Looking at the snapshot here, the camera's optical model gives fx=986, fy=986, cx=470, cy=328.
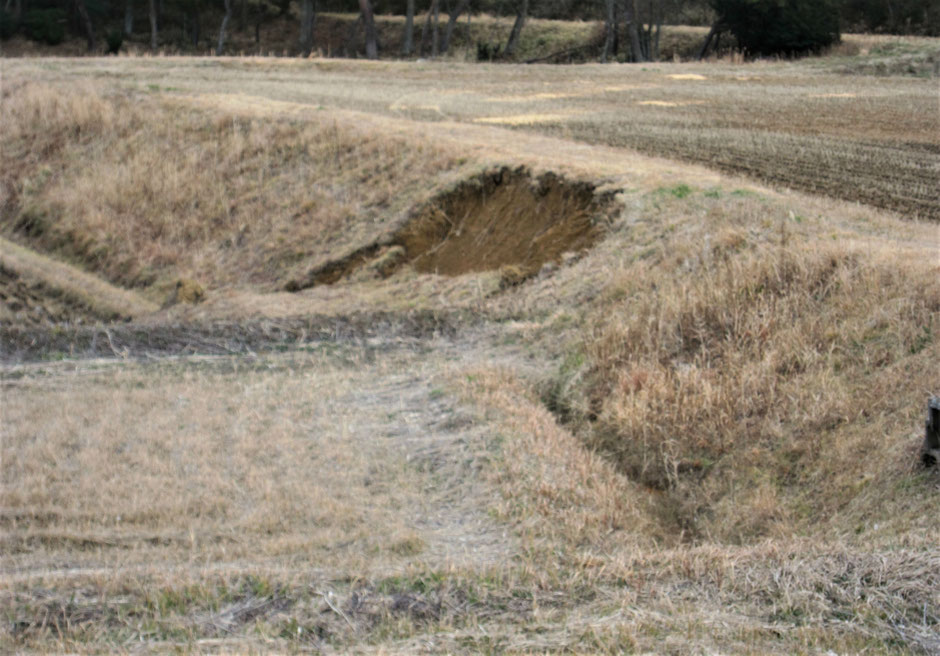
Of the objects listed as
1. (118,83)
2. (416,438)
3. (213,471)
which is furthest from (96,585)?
(118,83)

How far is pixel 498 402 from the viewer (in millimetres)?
8445

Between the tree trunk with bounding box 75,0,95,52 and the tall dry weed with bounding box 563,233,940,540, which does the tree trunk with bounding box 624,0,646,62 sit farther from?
the tall dry weed with bounding box 563,233,940,540

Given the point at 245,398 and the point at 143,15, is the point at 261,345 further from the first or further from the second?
the point at 143,15

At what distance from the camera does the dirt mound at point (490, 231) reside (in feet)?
41.3

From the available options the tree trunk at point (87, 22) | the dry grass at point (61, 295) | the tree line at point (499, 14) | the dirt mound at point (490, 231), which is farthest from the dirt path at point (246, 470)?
the tree trunk at point (87, 22)

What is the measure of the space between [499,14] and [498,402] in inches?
1916

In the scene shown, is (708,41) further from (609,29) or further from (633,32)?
(609,29)

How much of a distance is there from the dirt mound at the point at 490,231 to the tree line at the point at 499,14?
2306 centimetres

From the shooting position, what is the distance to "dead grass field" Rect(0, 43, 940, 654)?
4816 mm

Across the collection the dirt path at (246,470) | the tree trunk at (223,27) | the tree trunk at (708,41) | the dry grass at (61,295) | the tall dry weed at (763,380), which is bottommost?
the dry grass at (61,295)

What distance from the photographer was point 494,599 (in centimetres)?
489

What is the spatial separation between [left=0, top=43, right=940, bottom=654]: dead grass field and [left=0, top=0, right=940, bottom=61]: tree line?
17.6 meters

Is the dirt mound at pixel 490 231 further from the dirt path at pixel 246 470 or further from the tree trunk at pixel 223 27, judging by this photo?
the tree trunk at pixel 223 27

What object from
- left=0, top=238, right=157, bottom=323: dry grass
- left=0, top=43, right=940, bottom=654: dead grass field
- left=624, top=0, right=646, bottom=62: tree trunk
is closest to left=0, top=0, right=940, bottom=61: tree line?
left=624, top=0, right=646, bottom=62: tree trunk
